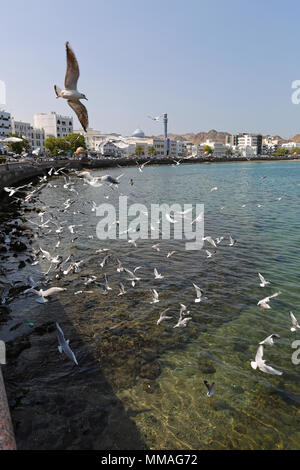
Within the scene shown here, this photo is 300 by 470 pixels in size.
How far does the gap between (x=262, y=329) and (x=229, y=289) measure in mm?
2627

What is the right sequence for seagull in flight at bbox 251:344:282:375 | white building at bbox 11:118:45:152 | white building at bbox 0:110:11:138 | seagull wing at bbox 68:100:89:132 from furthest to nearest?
1. white building at bbox 11:118:45:152
2. white building at bbox 0:110:11:138
3. seagull wing at bbox 68:100:89:132
4. seagull in flight at bbox 251:344:282:375

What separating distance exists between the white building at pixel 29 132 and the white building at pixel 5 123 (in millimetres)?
6612

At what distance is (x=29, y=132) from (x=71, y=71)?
14027 centimetres

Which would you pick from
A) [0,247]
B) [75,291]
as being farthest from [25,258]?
[75,291]

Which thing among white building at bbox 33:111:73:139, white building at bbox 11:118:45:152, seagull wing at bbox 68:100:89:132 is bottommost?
seagull wing at bbox 68:100:89:132

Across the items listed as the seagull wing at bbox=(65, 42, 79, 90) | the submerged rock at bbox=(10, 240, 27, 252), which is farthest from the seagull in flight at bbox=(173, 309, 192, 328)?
the submerged rock at bbox=(10, 240, 27, 252)

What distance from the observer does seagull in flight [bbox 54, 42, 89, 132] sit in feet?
24.4

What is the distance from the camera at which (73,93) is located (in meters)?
7.67

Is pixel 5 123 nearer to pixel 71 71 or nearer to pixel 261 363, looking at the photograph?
pixel 71 71

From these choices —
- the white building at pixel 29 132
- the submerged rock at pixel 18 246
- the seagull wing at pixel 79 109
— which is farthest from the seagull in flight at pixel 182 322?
the white building at pixel 29 132

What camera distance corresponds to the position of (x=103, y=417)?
6.01 m

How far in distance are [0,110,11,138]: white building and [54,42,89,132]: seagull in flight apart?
120842 millimetres

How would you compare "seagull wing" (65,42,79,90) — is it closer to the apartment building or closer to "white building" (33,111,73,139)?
the apartment building

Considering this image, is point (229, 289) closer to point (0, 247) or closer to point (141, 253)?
point (141, 253)
